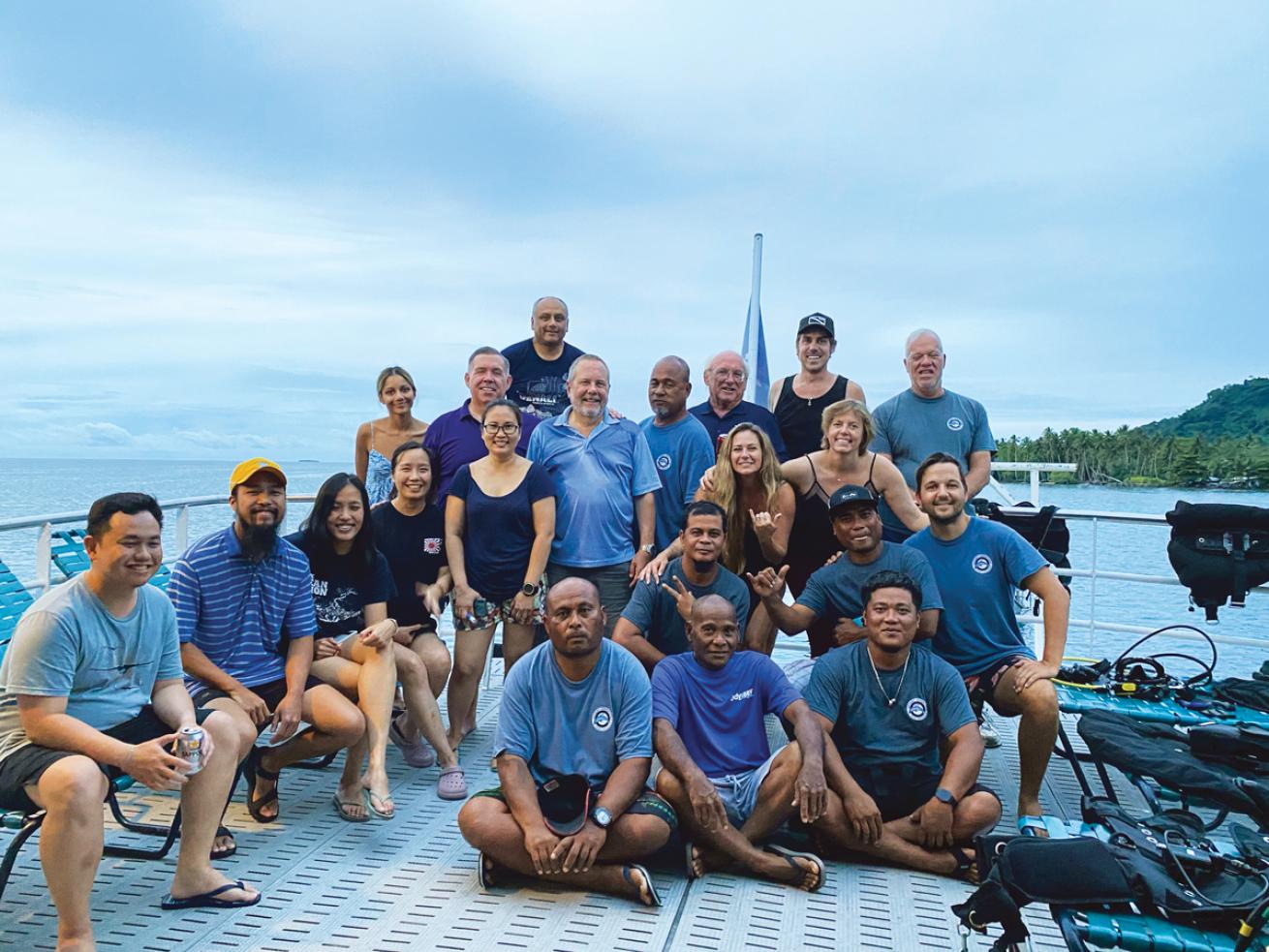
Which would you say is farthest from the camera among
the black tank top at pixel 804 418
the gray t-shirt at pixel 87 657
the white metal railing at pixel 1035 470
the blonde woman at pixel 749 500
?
the white metal railing at pixel 1035 470

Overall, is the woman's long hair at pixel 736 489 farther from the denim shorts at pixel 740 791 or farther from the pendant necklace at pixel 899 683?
the denim shorts at pixel 740 791

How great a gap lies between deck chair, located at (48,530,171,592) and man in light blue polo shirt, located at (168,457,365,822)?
1095mm

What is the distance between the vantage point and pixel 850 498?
4004mm

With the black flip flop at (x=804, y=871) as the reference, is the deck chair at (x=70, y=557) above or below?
above

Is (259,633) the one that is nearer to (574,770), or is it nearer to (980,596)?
(574,770)

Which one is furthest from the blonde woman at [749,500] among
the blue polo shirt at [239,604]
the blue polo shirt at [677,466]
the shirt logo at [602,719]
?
the blue polo shirt at [239,604]

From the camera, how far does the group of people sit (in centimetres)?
300

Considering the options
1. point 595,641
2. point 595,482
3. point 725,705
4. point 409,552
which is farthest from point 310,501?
→ point 725,705

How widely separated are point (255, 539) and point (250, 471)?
10.2 inches

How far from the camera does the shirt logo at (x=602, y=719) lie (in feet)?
11.1

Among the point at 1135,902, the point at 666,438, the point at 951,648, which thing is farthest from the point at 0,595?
the point at 1135,902

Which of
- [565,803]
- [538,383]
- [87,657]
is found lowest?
[565,803]

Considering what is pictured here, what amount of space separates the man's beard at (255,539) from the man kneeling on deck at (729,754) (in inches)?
60.5

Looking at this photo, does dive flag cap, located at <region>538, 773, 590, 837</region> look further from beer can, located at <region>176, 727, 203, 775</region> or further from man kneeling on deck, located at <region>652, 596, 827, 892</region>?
beer can, located at <region>176, 727, 203, 775</region>
